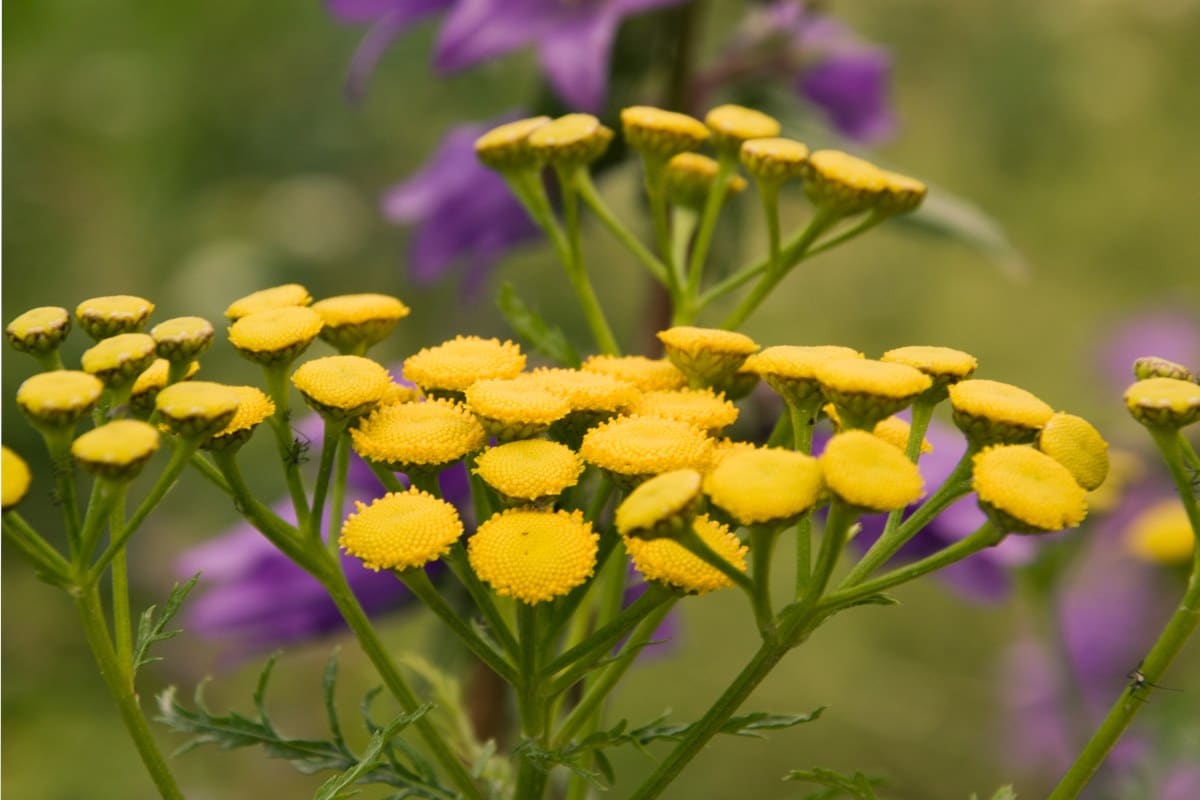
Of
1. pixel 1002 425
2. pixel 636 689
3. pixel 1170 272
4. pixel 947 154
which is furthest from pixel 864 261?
pixel 1002 425

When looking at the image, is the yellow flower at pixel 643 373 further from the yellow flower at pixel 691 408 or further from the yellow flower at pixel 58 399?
the yellow flower at pixel 58 399

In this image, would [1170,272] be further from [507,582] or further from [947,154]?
[507,582]

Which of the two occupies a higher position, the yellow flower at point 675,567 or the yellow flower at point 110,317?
the yellow flower at point 110,317

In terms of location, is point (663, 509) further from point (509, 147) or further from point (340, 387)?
point (509, 147)

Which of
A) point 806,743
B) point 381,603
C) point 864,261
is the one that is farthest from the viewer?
point 864,261

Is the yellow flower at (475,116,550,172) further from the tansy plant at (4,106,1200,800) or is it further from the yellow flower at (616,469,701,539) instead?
the yellow flower at (616,469,701,539)

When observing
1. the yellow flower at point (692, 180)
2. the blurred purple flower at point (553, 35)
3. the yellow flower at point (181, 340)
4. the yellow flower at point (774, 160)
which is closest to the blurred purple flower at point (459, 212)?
the blurred purple flower at point (553, 35)

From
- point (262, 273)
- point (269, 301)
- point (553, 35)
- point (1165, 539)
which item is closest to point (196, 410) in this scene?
point (269, 301)
